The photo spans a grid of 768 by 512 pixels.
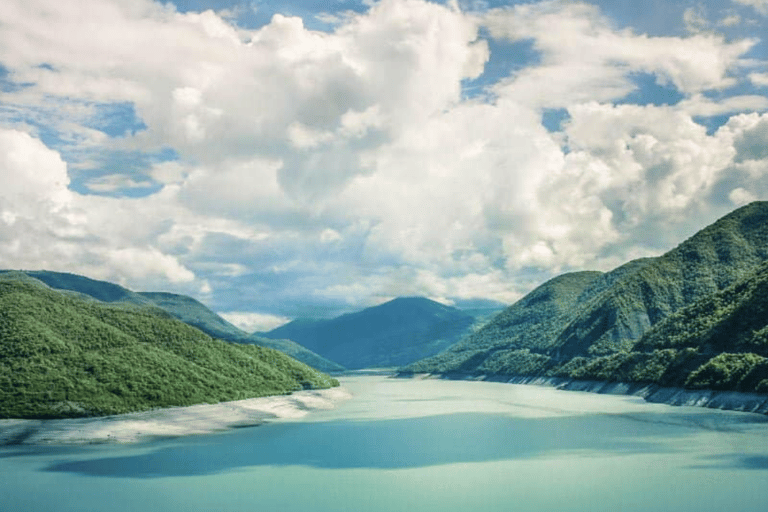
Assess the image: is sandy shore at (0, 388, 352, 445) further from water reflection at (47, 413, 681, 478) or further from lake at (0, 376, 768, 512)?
water reflection at (47, 413, 681, 478)

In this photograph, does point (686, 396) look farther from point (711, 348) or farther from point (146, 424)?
point (146, 424)

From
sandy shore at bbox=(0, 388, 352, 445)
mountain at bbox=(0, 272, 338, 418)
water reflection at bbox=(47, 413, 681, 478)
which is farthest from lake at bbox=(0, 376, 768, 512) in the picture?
mountain at bbox=(0, 272, 338, 418)

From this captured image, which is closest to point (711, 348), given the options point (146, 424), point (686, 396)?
point (686, 396)

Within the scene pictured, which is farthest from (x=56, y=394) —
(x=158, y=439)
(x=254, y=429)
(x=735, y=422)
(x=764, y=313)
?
(x=764, y=313)

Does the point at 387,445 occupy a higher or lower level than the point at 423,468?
higher

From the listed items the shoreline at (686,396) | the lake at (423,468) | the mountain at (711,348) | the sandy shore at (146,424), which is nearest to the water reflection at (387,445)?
the lake at (423,468)
